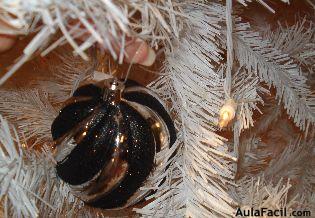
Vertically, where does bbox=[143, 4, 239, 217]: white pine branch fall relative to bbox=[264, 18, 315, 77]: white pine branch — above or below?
below

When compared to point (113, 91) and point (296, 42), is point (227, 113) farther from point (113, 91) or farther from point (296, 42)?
point (296, 42)

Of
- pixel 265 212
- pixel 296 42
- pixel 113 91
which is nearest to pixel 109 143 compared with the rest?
pixel 113 91

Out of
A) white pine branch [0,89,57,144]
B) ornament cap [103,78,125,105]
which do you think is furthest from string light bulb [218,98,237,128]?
white pine branch [0,89,57,144]

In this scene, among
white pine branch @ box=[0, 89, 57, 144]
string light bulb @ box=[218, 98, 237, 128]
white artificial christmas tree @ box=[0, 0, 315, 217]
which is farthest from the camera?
white pine branch @ box=[0, 89, 57, 144]

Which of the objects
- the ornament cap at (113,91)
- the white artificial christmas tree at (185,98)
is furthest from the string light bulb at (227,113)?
the ornament cap at (113,91)

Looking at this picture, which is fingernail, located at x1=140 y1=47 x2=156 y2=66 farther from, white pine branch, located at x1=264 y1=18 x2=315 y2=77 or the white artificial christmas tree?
white pine branch, located at x1=264 y1=18 x2=315 y2=77

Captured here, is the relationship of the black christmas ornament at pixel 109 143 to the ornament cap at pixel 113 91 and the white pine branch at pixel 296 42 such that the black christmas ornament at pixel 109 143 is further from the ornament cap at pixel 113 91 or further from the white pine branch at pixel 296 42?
the white pine branch at pixel 296 42

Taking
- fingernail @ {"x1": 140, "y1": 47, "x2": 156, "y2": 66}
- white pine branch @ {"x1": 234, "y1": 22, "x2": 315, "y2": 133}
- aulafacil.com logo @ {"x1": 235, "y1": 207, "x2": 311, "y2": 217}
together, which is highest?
white pine branch @ {"x1": 234, "y1": 22, "x2": 315, "y2": 133}

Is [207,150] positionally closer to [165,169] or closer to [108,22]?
[165,169]
